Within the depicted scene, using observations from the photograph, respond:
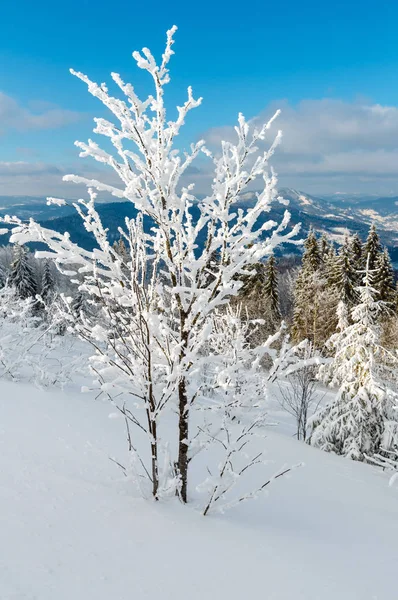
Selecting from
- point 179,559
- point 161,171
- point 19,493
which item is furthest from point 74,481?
point 161,171

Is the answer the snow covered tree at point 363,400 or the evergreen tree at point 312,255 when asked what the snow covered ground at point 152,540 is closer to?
the snow covered tree at point 363,400

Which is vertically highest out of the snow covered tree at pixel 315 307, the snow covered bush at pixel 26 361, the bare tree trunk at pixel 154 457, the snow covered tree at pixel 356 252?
the snow covered tree at pixel 356 252

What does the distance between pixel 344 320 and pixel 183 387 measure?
75.8 feet

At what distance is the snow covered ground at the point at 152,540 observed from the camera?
2.72 m

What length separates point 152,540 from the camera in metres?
3.37

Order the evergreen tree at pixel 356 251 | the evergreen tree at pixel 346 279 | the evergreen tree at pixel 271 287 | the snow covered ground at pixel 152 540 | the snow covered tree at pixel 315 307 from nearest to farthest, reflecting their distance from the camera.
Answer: the snow covered ground at pixel 152 540
the evergreen tree at pixel 346 279
the snow covered tree at pixel 315 307
the evergreen tree at pixel 356 251
the evergreen tree at pixel 271 287

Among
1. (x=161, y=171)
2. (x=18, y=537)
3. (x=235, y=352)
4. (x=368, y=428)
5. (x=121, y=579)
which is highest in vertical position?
(x=161, y=171)

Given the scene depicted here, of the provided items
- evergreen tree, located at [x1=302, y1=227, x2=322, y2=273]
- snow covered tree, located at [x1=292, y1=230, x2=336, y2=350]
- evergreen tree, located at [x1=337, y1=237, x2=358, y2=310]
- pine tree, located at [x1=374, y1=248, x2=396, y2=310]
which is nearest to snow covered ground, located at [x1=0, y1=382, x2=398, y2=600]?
evergreen tree, located at [x1=337, y1=237, x2=358, y2=310]

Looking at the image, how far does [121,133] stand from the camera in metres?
3.42

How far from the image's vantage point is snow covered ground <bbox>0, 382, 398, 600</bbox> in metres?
2.72

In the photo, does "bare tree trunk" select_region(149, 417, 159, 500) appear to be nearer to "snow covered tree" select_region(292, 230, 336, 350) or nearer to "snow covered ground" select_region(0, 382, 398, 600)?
"snow covered ground" select_region(0, 382, 398, 600)

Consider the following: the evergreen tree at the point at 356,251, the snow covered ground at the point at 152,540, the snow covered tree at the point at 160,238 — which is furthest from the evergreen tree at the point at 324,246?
the snow covered tree at the point at 160,238

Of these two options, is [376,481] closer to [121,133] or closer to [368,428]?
[368,428]

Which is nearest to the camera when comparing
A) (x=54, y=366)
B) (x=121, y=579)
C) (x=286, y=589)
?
(x=121, y=579)
